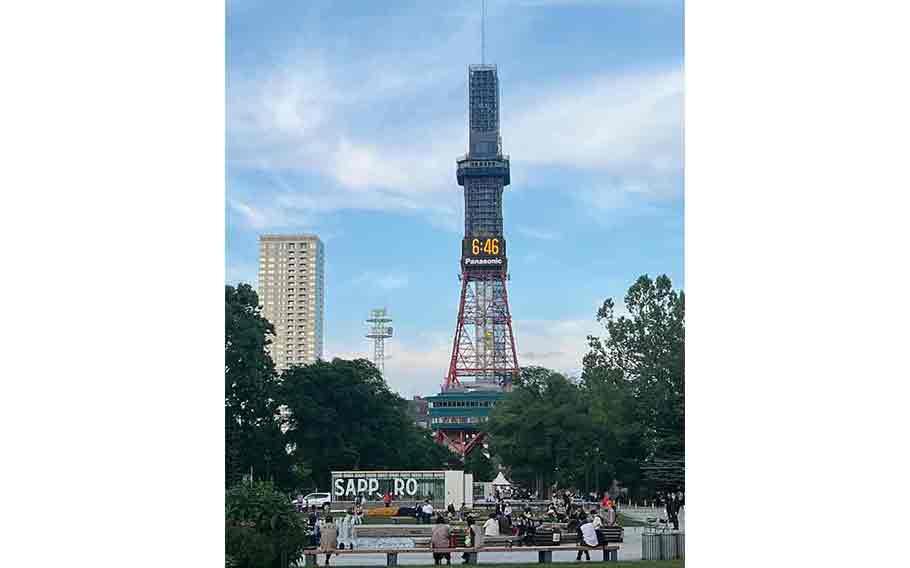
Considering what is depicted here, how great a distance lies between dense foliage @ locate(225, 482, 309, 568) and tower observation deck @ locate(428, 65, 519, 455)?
7.31 feet

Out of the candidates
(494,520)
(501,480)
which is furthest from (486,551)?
(501,480)

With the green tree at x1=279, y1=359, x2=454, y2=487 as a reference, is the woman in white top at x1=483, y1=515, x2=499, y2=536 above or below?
below

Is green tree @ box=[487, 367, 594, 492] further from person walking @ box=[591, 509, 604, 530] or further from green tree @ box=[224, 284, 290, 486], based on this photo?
green tree @ box=[224, 284, 290, 486]

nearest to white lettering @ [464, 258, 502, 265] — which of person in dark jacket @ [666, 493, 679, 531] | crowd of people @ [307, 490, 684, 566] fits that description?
crowd of people @ [307, 490, 684, 566]

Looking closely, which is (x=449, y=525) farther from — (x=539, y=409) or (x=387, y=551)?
(x=539, y=409)

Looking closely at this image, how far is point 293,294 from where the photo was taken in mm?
8898

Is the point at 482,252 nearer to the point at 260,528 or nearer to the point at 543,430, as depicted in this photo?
the point at 543,430

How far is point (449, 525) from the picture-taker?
8.20 metres

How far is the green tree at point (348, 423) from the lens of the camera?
30.0 ft

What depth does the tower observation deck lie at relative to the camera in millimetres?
8570

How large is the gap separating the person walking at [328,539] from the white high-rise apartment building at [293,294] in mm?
1655

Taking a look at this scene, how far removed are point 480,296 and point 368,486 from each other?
1708mm
